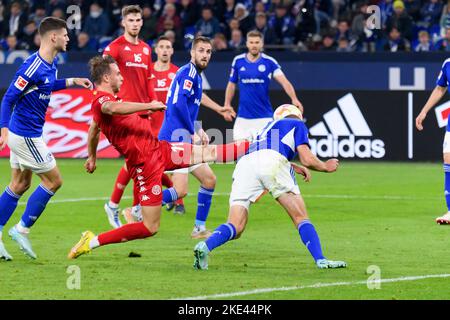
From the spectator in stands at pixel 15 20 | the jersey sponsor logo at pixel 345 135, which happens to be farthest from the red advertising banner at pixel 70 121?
the spectator in stands at pixel 15 20

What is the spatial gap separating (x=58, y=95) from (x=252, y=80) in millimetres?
6615

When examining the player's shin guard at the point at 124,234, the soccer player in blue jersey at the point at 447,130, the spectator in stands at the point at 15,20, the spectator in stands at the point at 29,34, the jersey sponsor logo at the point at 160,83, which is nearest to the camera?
the player's shin guard at the point at 124,234

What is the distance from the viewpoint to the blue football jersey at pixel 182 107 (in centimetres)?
1262

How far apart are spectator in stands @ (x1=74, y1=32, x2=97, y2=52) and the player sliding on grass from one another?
1596 centimetres

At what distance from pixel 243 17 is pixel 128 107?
53.6 ft

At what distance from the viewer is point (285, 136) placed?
1021cm

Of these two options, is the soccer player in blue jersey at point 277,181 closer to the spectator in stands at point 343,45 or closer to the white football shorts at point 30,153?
the white football shorts at point 30,153

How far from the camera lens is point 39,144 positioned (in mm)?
10859

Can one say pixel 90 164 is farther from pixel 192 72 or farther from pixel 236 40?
pixel 236 40

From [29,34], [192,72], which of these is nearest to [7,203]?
[192,72]

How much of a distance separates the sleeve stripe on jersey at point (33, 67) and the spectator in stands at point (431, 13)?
1579cm

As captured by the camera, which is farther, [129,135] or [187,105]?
[187,105]

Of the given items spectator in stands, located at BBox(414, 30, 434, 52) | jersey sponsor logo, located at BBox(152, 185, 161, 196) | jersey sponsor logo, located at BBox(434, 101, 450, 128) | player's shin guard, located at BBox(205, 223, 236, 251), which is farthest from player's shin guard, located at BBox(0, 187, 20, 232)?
spectator in stands, located at BBox(414, 30, 434, 52)
